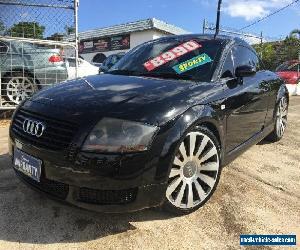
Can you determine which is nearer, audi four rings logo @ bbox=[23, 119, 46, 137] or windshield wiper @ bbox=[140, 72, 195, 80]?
audi four rings logo @ bbox=[23, 119, 46, 137]

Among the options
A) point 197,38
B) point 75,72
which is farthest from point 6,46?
point 197,38

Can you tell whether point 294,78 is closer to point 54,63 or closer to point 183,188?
point 54,63

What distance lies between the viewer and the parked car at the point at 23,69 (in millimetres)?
6988

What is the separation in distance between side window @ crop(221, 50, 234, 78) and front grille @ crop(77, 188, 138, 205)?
5.55 feet

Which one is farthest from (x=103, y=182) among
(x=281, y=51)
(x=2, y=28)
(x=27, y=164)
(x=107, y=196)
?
(x=281, y=51)

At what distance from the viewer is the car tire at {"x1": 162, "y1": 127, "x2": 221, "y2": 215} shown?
2943 mm

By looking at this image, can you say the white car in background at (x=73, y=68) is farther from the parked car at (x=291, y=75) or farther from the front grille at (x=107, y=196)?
the parked car at (x=291, y=75)

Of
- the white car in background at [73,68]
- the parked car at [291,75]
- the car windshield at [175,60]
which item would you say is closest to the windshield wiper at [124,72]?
the car windshield at [175,60]

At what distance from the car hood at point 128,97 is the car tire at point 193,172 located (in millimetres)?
272

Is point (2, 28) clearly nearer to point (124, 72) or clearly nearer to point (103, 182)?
point (124, 72)

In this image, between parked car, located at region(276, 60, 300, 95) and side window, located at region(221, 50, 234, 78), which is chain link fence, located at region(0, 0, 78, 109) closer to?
side window, located at region(221, 50, 234, 78)

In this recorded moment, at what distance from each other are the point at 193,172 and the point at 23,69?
16.3ft

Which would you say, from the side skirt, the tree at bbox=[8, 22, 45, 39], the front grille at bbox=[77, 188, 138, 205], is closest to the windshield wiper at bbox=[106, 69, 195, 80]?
the side skirt

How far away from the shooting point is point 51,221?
299 centimetres
